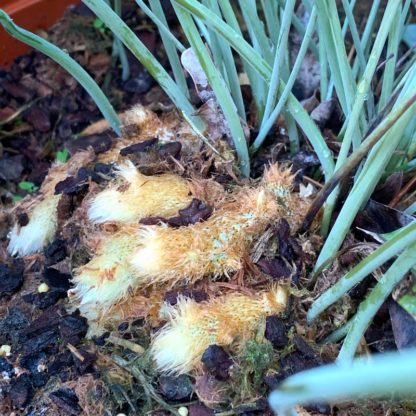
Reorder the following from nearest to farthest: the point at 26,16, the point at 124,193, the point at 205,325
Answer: the point at 205,325, the point at 124,193, the point at 26,16

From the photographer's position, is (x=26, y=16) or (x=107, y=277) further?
(x=26, y=16)

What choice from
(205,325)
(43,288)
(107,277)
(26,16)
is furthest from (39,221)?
(26,16)

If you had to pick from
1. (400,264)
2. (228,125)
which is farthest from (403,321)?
(228,125)

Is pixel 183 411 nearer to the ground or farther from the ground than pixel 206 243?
nearer to the ground

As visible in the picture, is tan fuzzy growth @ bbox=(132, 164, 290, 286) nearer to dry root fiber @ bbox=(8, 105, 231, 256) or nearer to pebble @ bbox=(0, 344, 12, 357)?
dry root fiber @ bbox=(8, 105, 231, 256)

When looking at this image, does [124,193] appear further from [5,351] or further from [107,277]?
[5,351]

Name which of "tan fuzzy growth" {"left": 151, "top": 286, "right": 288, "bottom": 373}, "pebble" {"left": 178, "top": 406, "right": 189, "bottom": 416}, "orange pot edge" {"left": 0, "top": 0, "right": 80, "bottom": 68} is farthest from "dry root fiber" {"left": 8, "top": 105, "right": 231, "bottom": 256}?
"orange pot edge" {"left": 0, "top": 0, "right": 80, "bottom": 68}

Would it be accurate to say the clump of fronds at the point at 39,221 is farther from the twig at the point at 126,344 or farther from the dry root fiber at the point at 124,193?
the twig at the point at 126,344

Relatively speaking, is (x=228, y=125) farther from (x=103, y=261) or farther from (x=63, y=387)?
(x=63, y=387)
